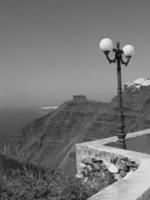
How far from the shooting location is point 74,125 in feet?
319

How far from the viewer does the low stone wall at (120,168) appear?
3.06 metres

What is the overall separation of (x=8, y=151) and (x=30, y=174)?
106cm

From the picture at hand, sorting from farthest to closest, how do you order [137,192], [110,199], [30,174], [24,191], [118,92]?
[118,92] < [30,174] < [24,191] < [137,192] < [110,199]

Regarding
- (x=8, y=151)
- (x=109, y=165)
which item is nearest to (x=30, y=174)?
(x=8, y=151)

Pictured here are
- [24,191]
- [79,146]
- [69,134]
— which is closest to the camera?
[24,191]

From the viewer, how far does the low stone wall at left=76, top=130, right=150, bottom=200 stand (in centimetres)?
306

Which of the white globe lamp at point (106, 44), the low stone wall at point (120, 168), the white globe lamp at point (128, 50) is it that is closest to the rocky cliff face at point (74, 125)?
the white globe lamp at point (128, 50)

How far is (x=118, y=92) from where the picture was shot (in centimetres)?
671

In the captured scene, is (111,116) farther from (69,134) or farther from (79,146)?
(79,146)

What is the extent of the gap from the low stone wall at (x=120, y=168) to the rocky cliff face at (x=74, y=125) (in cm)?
6252

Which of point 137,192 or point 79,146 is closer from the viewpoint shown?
point 137,192

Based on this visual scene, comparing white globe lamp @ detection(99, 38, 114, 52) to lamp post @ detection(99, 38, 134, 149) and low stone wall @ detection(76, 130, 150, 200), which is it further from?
low stone wall @ detection(76, 130, 150, 200)

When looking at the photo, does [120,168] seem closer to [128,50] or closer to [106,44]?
[106,44]

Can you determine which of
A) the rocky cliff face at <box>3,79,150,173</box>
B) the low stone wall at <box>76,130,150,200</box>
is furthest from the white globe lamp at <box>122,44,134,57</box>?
the rocky cliff face at <box>3,79,150,173</box>
